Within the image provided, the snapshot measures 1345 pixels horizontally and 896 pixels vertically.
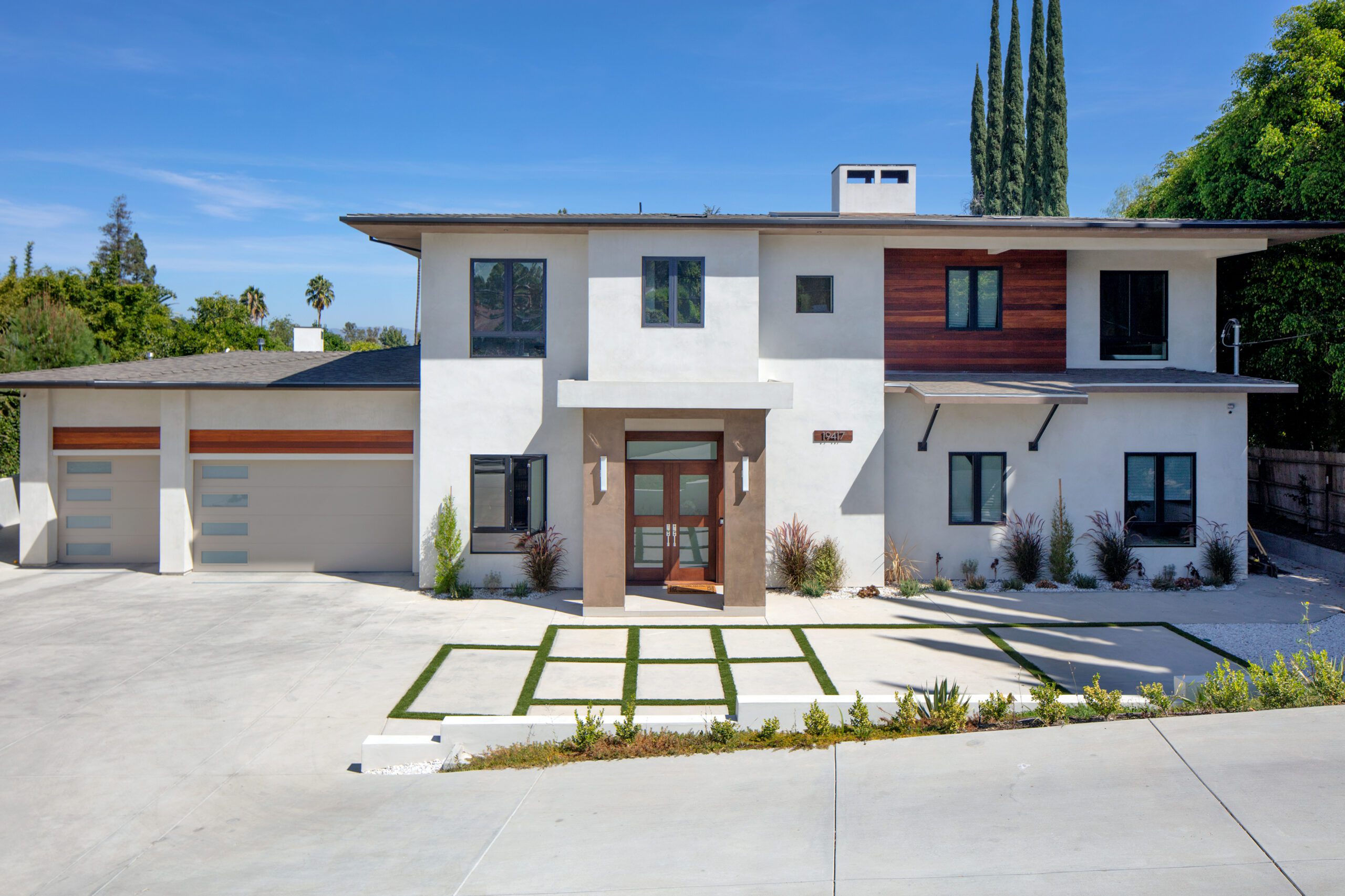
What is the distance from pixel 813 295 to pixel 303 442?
32.0 ft

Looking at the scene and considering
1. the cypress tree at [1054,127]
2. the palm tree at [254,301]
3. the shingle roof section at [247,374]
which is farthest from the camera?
the palm tree at [254,301]

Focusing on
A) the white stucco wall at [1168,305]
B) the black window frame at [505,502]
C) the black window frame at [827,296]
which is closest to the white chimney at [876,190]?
the black window frame at [827,296]

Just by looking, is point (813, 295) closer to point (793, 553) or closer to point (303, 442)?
point (793, 553)

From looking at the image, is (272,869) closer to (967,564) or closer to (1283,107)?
(967,564)

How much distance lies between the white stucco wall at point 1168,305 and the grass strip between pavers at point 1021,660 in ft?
21.6

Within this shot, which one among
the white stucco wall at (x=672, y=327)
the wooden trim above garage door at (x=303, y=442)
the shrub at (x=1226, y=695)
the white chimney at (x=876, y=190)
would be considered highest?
the white chimney at (x=876, y=190)

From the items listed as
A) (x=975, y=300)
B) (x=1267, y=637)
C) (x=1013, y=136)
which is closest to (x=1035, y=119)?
(x=1013, y=136)

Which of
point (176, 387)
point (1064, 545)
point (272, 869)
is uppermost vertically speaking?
point (176, 387)

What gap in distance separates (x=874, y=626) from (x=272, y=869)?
29.4 ft

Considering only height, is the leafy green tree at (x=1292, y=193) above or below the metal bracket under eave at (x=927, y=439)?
above

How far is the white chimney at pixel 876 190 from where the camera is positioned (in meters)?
17.4

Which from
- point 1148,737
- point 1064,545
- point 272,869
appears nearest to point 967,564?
point 1064,545

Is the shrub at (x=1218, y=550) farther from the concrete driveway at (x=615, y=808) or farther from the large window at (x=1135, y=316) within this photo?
the concrete driveway at (x=615, y=808)

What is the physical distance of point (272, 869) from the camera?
241 inches
